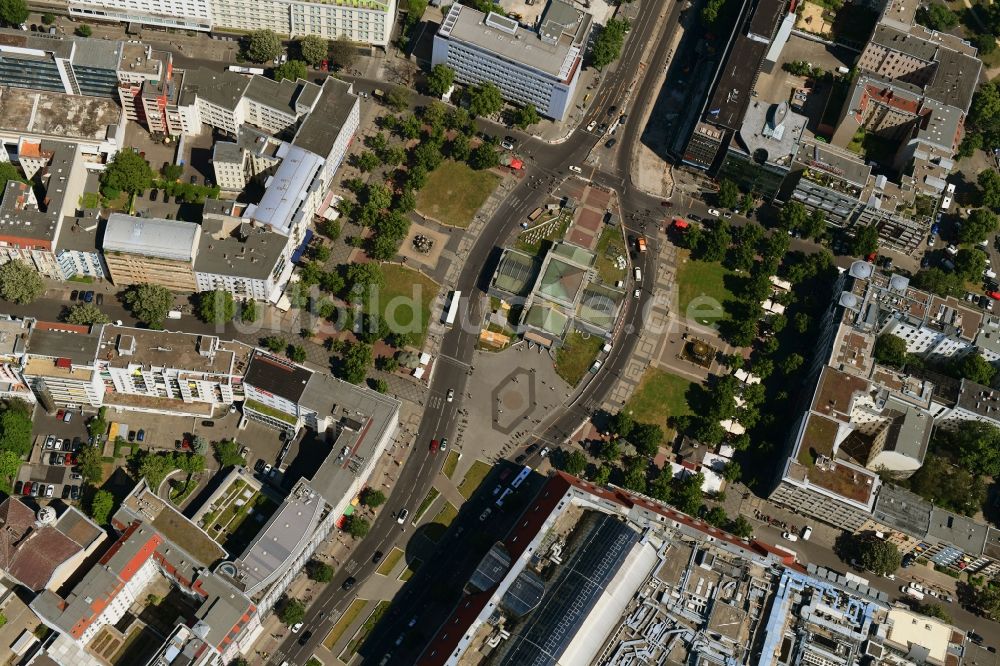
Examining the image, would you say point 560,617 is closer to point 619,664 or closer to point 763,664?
point 619,664

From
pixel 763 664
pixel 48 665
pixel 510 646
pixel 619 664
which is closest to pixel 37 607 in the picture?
pixel 48 665

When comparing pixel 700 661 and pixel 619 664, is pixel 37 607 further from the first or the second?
pixel 700 661

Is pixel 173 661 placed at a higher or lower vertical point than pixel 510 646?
lower

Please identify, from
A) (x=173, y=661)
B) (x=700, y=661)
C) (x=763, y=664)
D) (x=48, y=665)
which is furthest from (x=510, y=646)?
(x=48, y=665)

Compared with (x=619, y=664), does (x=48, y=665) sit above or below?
below

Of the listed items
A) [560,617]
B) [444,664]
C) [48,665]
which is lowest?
[48,665]

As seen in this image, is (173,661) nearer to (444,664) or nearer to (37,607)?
(37,607)

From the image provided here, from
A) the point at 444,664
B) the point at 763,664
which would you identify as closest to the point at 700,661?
the point at 763,664
